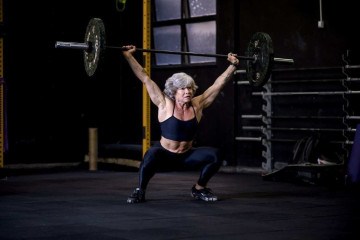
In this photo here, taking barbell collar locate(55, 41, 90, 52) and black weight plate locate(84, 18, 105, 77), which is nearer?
barbell collar locate(55, 41, 90, 52)

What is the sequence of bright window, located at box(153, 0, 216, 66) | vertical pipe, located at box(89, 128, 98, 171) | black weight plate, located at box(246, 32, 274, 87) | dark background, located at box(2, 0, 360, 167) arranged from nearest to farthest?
black weight plate, located at box(246, 32, 274, 87) → dark background, located at box(2, 0, 360, 167) → bright window, located at box(153, 0, 216, 66) → vertical pipe, located at box(89, 128, 98, 171)

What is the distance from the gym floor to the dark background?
1.51 m

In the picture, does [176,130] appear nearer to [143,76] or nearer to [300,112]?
[143,76]

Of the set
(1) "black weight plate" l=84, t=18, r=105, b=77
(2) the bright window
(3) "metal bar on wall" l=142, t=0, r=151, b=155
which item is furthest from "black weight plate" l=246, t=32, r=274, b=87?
(2) the bright window

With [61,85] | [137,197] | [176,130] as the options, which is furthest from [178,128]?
[61,85]

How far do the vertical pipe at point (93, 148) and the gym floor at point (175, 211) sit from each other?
5.36ft

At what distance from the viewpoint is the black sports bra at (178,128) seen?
17.6 feet

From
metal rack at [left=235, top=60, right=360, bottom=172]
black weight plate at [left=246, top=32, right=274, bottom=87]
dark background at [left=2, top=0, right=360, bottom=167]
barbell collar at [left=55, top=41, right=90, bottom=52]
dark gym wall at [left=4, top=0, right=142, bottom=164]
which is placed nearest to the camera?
barbell collar at [left=55, top=41, right=90, bottom=52]

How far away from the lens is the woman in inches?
210

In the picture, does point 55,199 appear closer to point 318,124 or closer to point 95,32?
point 95,32

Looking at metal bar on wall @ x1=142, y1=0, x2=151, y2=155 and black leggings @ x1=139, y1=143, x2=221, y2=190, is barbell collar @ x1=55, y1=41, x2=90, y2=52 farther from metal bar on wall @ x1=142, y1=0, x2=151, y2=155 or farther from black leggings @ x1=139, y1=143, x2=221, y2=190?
metal bar on wall @ x1=142, y1=0, x2=151, y2=155

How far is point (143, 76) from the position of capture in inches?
210

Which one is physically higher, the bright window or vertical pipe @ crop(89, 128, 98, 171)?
the bright window

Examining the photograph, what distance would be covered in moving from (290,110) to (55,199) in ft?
11.5
